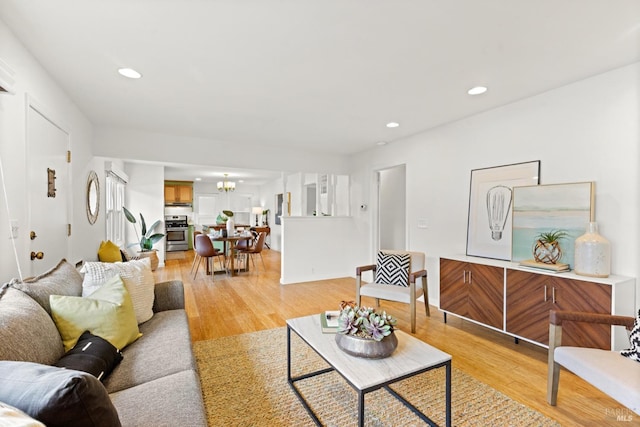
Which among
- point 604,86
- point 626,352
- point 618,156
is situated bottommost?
point 626,352

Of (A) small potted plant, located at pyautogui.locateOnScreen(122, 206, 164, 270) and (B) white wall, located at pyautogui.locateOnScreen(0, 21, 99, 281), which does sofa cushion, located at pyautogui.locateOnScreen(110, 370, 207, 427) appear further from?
(A) small potted plant, located at pyautogui.locateOnScreen(122, 206, 164, 270)

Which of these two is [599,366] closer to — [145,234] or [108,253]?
[108,253]

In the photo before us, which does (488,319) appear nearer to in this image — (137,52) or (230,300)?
(230,300)

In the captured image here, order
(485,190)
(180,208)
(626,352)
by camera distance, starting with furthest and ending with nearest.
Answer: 1. (180,208)
2. (485,190)
3. (626,352)

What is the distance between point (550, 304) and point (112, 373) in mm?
3147

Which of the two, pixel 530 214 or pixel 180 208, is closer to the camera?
A: pixel 530 214

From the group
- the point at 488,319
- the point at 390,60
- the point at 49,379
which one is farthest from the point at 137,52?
the point at 488,319

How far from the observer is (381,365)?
1.55 m

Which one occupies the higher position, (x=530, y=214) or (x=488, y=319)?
(x=530, y=214)

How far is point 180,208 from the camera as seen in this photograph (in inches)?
380

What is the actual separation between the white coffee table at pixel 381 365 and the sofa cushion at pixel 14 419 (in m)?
1.15

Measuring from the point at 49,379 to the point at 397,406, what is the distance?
6.03 feet

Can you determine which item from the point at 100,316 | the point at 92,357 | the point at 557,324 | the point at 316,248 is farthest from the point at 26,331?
the point at 316,248

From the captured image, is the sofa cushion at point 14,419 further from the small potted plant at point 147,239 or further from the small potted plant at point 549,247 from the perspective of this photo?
the small potted plant at point 147,239
